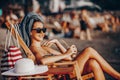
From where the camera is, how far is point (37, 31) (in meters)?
5.42

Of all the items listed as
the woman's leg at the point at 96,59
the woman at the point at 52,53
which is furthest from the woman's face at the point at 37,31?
the woman's leg at the point at 96,59

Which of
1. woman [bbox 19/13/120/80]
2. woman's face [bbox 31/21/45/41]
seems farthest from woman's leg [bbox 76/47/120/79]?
woman's face [bbox 31/21/45/41]

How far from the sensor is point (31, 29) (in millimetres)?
5480

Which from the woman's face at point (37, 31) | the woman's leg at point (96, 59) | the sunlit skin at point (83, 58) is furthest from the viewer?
the woman's face at point (37, 31)

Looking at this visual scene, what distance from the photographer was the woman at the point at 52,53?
5.06 meters

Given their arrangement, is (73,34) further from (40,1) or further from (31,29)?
(40,1)

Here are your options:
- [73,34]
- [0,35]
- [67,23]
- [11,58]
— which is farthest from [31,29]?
[67,23]

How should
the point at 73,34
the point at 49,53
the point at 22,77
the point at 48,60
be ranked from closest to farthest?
1. the point at 22,77
2. the point at 48,60
3. the point at 49,53
4. the point at 73,34

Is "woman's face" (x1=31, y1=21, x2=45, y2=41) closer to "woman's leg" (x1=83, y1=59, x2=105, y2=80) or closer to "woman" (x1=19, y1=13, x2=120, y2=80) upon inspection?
"woman" (x1=19, y1=13, x2=120, y2=80)

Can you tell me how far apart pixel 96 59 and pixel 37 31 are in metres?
1.03

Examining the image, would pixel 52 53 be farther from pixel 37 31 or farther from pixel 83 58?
pixel 83 58

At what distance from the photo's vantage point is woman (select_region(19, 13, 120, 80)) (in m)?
5.06

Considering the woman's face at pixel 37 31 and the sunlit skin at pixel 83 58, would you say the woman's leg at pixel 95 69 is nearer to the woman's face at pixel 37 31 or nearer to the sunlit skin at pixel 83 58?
the sunlit skin at pixel 83 58

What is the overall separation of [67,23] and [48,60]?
54.6 ft
